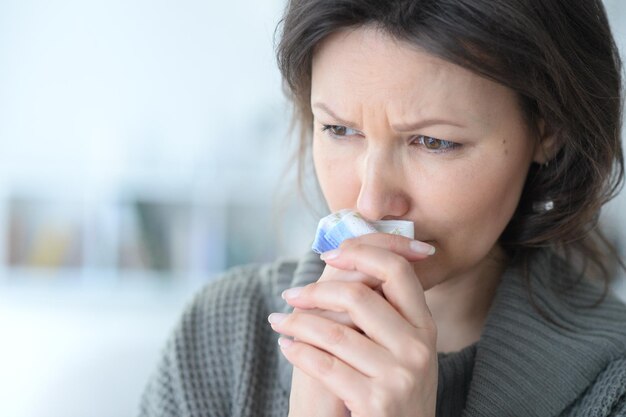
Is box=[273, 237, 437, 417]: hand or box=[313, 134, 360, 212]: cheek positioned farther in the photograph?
box=[313, 134, 360, 212]: cheek

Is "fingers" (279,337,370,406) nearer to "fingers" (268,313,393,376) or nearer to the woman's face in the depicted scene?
"fingers" (268,313,393,376)

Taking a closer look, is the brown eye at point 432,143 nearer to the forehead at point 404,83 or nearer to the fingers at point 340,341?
the forehead at point 404,83

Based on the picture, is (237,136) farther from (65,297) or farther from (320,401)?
(320,401)

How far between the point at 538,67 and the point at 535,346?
1.51 ft

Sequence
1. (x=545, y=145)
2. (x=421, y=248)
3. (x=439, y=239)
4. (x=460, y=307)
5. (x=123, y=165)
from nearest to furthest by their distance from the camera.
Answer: (x=421, y=248), (x=439, y=239), (x=545, y=145), (x=460, y=307), (x=123, y=165)

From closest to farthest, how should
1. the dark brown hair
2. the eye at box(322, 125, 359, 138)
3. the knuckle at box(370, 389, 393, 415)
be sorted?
the knuckle at box(370, 389, 393, 415) < the dark brown hair < the eye at box(322, 125, 359, 138)

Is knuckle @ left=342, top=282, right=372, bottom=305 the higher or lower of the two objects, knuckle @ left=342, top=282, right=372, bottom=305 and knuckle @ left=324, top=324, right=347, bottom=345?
the higher

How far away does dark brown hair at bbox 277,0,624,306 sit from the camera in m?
1.02

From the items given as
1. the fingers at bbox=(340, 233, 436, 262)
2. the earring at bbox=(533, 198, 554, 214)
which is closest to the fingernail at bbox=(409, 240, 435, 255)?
the fingers at bbox=(340, 233, 436, 262)

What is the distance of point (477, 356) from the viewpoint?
1.24 m

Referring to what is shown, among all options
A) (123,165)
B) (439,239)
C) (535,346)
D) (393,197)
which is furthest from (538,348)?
(123,165)

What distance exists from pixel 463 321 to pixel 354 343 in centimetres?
48

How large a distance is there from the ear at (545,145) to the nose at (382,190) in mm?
270

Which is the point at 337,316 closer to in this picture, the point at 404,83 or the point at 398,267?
the point at 398,267
